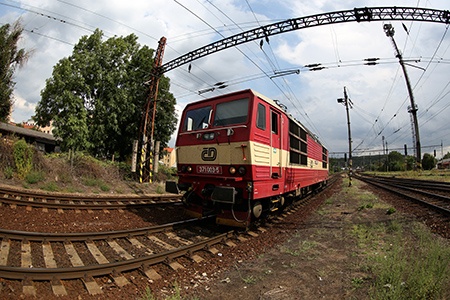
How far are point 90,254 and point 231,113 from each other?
4.23 m

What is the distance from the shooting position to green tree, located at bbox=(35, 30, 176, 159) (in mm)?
20500

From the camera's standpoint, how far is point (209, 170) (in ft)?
21.1

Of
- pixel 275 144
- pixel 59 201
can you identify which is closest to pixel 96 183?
pixel 59 201

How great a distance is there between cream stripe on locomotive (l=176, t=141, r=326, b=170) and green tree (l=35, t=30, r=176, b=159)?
46.0 ft

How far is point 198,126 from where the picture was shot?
23.1 ft

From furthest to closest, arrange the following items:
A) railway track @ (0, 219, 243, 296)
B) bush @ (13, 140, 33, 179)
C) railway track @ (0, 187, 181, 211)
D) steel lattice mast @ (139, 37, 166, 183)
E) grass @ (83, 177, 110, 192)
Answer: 1. steel lattice mast @ (139, 37, 166, 183)
2. grass @ (83, 177, 110, 192)
3. bush @ (13, 140, 33, 179)
4. railway track @ (0, 187, 181, 211)
5. railway track @ (0, 219, 243, 296)

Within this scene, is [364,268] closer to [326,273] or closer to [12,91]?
[326,273]

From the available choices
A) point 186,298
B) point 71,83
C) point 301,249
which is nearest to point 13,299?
point 186,298

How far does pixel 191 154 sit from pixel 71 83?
18947mm

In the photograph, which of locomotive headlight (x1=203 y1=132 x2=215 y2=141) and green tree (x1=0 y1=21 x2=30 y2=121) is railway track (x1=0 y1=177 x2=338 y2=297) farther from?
green tree (x1=0 y1=21 x2=30 y2=121)

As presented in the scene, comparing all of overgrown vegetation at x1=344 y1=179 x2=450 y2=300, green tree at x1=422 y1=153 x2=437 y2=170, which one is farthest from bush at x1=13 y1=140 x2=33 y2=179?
green tree at x1=422 y1=153 x2=437 y2=170

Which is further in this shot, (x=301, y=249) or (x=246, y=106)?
(x=246, y=106)

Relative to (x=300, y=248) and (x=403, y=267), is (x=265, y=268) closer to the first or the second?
(x=300, y=248)

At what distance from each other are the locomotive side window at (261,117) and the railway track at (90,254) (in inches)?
106
